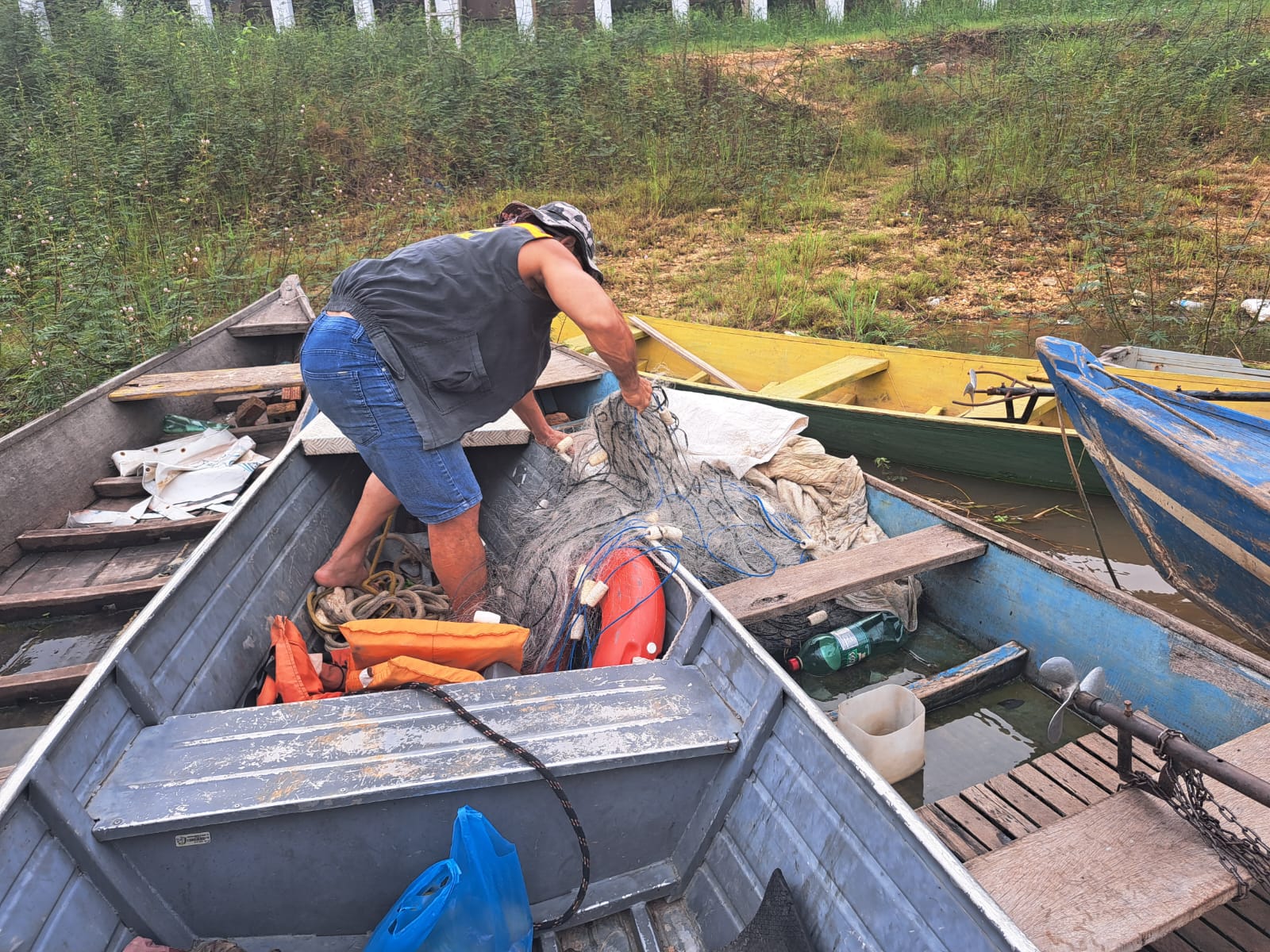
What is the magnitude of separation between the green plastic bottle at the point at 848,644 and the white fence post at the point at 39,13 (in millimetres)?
14203

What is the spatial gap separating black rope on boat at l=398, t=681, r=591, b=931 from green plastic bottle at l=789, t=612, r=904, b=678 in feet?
5.31

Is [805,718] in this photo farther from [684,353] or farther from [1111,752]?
[684,353]

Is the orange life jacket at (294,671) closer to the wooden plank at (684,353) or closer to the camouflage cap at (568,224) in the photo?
the camouflage cap at (568,224)

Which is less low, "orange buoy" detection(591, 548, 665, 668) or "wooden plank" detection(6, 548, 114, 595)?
"orange buoy" detection(591, 548, 665, 668)

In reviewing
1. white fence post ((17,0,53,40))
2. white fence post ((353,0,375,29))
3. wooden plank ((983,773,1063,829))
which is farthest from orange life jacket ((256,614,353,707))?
white fence post ((353,0,375,29))

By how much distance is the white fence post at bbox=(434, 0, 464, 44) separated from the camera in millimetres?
15213

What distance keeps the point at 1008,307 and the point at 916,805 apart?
6.65 metres

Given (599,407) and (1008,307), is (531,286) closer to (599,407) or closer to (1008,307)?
(599,407)

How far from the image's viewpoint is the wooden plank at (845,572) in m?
3.13

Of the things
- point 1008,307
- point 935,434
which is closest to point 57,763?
point 935,434

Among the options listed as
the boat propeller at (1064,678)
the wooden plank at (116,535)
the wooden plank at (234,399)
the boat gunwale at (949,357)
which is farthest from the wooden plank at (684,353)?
the boat propeller at (1064,678)

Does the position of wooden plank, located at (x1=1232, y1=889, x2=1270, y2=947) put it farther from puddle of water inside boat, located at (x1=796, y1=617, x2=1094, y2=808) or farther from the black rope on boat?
the black rope on boat

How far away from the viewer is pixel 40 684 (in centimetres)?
329

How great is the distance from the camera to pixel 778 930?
181 centimetres
